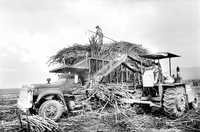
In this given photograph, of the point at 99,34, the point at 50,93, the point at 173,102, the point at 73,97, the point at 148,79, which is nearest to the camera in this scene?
the point at 173,102

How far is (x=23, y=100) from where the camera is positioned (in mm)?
9719

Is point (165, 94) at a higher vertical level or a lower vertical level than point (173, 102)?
higher

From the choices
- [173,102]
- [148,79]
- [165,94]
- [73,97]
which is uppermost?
[148,79]

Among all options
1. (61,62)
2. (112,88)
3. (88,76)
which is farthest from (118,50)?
(112,88)

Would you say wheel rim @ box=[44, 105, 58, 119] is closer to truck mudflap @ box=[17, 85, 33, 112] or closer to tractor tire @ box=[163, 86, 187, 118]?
truck mudflap @ box=[17, 85, 33, 112]

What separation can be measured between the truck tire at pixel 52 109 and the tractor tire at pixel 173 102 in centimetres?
459

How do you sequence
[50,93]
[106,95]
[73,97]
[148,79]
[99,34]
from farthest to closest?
[99,34], [106,95], [73,97], [148,79], [50,93]

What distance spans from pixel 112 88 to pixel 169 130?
393 cm

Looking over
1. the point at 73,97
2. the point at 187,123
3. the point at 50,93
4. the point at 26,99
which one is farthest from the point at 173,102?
the point at 26,99

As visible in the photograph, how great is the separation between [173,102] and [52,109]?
520cm

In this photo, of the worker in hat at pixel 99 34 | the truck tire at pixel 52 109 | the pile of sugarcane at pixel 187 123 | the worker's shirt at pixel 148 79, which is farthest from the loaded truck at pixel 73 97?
the worker in hat at pixel 99 34

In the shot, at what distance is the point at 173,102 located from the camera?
9273mm

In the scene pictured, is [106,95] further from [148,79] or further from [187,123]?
[187,123]

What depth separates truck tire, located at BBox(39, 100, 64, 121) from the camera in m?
9.26
